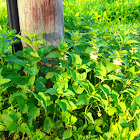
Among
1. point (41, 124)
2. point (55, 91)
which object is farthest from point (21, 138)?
point (55, 91)

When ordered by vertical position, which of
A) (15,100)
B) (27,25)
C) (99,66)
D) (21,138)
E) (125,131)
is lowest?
(21,138)

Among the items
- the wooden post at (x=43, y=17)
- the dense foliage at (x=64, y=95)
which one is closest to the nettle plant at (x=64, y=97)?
the dense foliage at (x=64, y=95)

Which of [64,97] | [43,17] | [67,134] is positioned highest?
[43,17]

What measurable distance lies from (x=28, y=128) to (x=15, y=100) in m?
0.29

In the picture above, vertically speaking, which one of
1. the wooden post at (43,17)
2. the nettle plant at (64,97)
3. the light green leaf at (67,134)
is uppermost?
the wooden post at (43,17)

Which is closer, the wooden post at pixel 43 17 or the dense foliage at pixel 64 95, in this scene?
the dense foliage at pixel 64 95

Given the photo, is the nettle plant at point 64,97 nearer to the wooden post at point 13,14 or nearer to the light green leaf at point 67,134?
the light green leaf at point 67,134

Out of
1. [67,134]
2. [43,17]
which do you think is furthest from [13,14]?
[67,134]

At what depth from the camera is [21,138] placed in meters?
1.90

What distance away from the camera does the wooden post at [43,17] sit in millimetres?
1910

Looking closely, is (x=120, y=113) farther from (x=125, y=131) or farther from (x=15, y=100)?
(x=15, y=100)

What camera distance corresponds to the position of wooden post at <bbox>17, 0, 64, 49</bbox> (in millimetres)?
1910

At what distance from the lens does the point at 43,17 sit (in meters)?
1.95

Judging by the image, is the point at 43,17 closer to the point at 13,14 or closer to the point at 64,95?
the point at 13,14
